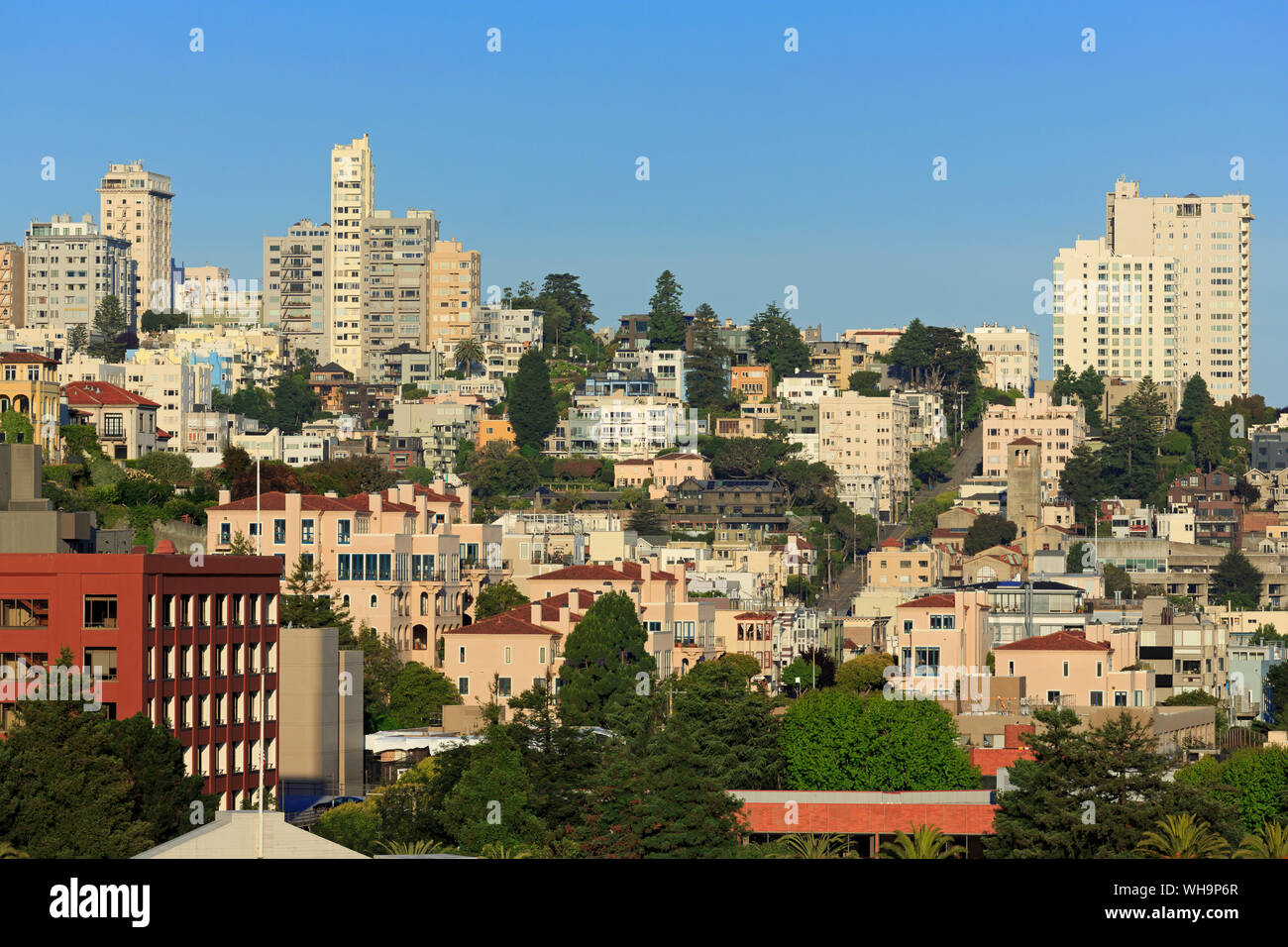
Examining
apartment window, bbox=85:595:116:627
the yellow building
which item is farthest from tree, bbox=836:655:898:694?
apartment window, bbox=85:595:116:627

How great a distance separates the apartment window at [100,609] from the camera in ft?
197

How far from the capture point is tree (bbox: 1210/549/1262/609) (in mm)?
175500

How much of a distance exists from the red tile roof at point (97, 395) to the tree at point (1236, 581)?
8613cm

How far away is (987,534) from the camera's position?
186625mm

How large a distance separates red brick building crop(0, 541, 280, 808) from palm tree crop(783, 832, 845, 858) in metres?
15.2

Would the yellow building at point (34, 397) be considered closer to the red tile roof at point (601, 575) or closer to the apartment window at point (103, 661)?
the red tile roof at point (601, 575)

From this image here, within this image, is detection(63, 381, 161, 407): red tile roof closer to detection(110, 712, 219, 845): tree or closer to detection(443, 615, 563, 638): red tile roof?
detection(443, 615, 563, 638): red tile roof

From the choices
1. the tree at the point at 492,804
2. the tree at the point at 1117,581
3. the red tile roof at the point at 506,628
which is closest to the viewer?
the tree at the point at 492,804

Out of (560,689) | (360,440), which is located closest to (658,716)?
(560,689)

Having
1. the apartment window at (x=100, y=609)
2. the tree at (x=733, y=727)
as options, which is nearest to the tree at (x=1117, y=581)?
the tree at (x=733, y=727)

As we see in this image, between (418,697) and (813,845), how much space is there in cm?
3495

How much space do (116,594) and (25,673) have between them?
11.9ft

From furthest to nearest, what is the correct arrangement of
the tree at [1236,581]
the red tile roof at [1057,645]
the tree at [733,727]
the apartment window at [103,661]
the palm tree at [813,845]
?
the tree at [1236,581], the red tile roof at [1057,645], the tree at [733,727], the apartment window at [103,661], the palm tree at [813,845]

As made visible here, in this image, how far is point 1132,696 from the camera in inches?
3949
